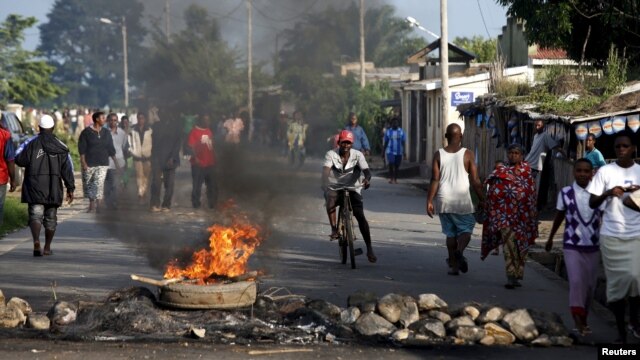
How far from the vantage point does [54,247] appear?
14.8 metres

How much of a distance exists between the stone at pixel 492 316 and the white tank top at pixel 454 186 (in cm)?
342

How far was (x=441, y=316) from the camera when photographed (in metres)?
8.82

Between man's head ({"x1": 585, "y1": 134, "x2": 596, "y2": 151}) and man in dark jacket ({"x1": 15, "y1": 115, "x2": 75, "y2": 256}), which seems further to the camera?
man's head ({"x1": 585, "y1": 134, "x2": 596, "y2": 151})

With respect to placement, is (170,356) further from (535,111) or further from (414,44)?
(414,44)

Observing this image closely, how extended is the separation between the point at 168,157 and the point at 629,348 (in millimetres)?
13697

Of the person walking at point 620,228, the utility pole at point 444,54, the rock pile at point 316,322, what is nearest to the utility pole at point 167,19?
the rock pile at point 316,322

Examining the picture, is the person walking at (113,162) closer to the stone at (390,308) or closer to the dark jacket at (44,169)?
the dark jacket at (44,169)

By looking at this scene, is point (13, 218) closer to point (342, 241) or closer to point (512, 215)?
point (342, 241)

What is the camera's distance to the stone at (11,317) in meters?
8.84

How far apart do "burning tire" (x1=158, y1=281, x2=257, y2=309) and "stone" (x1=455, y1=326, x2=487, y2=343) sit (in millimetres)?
1951

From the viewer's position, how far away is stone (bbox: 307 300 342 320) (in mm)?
9070

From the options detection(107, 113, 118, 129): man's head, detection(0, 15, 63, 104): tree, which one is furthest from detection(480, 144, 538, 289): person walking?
detection(0, 15, 63, 104): tree

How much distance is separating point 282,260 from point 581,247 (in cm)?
548

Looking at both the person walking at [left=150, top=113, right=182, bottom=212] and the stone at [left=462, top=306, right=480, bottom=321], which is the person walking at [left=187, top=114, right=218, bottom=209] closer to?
the person walking at [left=150, top=113, right=182, bottom=212]
